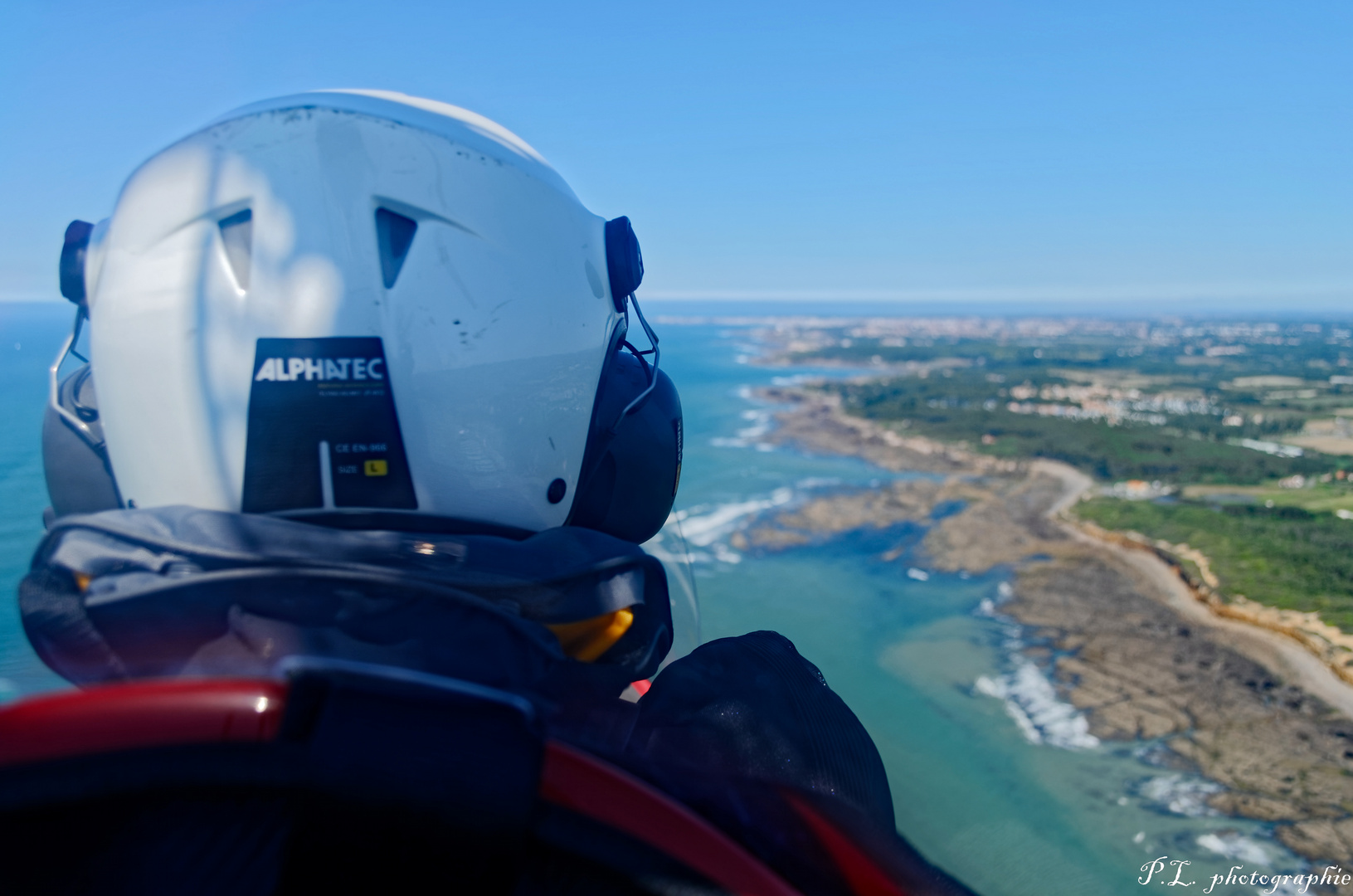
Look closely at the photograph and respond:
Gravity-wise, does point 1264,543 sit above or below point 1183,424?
below

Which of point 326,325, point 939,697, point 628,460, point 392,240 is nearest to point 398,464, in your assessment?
point 326,325

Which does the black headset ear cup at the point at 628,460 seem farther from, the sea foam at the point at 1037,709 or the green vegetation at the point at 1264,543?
the green vegetation at the point at 1264,543

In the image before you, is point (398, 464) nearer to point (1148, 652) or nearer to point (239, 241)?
point (239, 241)

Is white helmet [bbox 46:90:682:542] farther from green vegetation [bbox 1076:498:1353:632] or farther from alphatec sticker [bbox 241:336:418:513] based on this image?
green vegetation [bbox 1076:498:1353:632]

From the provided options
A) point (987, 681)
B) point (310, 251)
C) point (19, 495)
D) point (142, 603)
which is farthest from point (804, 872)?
point (987, 681)

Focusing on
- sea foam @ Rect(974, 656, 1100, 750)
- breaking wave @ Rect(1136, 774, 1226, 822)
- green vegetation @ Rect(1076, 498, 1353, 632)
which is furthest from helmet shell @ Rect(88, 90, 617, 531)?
green vegetation @ Rect(1076, 498, 1353, 632)

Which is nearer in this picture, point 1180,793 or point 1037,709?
point 1180,793
